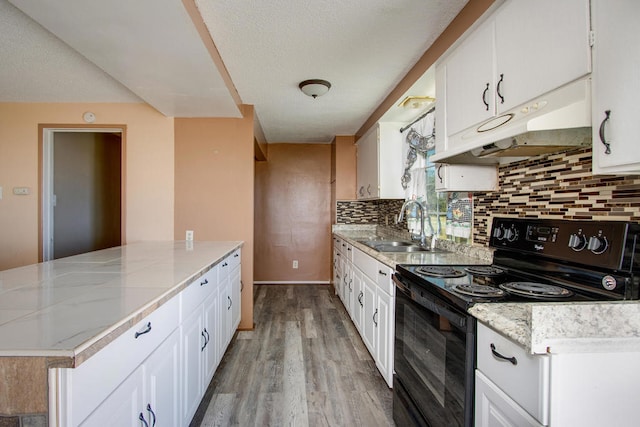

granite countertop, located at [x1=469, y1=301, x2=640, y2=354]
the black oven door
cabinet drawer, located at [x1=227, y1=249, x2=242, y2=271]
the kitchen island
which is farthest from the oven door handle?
cabinet drawer, located at [x1=227, y1=249, x2=242, y2=271]

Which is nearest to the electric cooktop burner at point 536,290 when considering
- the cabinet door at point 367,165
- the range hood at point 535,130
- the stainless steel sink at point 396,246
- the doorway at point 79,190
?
the range hood at point 535,130

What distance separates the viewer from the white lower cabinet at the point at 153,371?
2.34 feet

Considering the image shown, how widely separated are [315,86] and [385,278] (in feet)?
5.05

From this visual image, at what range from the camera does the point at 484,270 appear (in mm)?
1548

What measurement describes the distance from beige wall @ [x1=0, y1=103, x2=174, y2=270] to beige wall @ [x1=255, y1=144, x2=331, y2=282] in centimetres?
197

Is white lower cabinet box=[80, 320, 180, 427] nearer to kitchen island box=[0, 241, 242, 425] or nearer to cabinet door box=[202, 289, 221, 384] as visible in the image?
kitchen island box=[0, 241, 242, 425]

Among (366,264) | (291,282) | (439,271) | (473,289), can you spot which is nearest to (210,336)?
(366,264)

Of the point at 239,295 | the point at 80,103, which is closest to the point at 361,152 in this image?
the point at 239,295

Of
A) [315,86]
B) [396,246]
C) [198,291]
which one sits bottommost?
[198,291]

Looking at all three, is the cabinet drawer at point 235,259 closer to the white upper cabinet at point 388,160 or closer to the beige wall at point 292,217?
the white upper cabinet at point 388,160

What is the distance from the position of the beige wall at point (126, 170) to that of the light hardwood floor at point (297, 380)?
4.59ft

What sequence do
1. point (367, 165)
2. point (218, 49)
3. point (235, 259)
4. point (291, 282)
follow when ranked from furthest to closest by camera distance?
point (291, 282) < point (367, 165) < point (235, 259) < point (218, 49)

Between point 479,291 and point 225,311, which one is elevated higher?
point 479,291

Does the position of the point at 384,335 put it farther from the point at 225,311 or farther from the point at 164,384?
the point at 164,384
